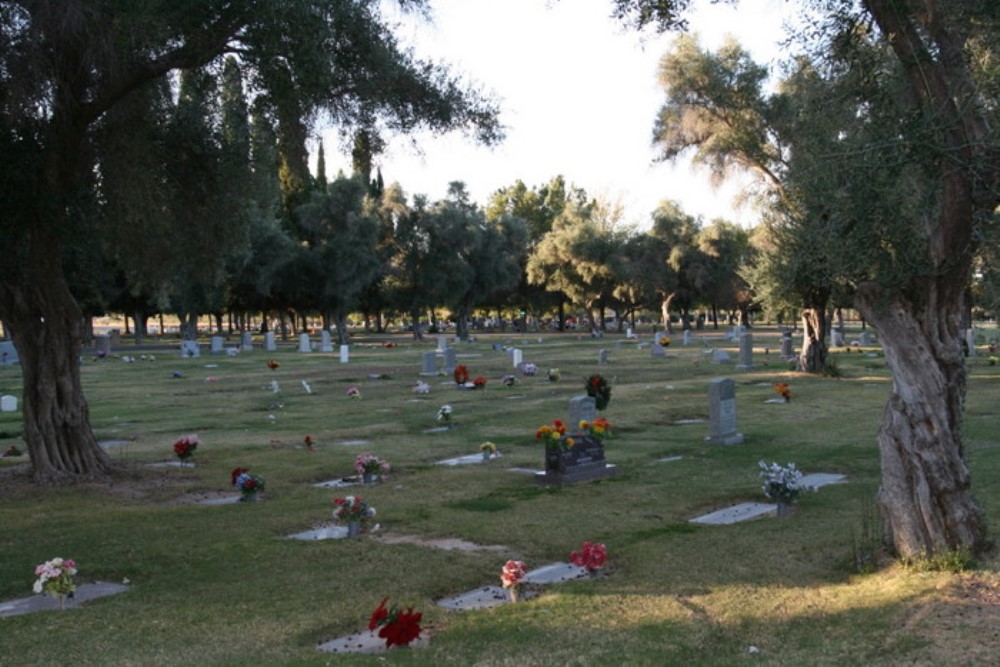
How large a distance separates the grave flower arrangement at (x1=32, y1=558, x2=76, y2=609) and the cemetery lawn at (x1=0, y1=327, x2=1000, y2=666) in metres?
0.22

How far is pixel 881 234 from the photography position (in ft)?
26.2

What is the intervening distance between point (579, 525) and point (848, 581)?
3.47 meters

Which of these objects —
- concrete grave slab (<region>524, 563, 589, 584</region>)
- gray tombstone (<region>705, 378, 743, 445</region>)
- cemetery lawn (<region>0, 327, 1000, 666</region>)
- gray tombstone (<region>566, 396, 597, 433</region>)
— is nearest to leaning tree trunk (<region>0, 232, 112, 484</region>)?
cemetery lawn (<region>0, 327, 1000, 666</region>)

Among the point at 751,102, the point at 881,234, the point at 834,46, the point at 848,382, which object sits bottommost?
the point at 848,382

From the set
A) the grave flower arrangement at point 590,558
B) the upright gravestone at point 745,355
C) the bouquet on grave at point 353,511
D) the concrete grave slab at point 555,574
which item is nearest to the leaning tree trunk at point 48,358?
the bouquet on grave at point 353,511

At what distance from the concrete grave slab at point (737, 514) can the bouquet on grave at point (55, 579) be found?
6.68 m

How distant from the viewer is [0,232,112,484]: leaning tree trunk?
542 inches

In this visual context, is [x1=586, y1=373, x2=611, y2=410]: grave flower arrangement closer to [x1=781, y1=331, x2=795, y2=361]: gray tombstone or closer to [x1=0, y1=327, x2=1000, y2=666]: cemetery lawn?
[x1=0, y1=327, x2=1000, y2=666]: cemetery lawn


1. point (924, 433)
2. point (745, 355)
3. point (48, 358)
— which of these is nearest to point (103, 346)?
point (745, 355)

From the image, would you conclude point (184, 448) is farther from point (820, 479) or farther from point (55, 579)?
point (820, 479)

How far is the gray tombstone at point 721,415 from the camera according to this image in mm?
17703

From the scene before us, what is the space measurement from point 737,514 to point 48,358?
989 centimetres

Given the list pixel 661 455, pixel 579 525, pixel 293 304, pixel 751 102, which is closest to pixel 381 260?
pixel 293 304

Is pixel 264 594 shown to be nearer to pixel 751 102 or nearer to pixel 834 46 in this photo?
pixel 834 46
